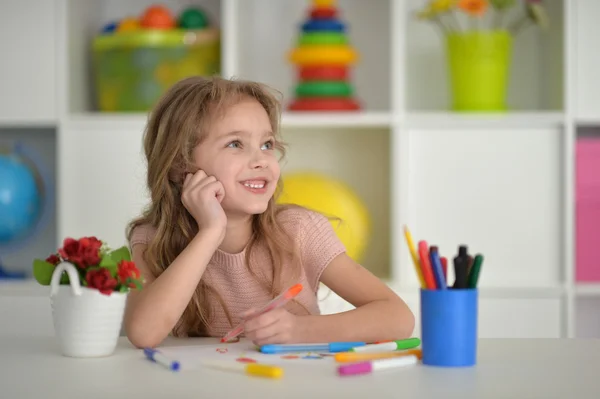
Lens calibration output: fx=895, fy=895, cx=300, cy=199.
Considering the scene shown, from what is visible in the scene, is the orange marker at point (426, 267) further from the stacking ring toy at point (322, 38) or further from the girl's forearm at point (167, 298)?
the stacking ring toy at point (322, 38)

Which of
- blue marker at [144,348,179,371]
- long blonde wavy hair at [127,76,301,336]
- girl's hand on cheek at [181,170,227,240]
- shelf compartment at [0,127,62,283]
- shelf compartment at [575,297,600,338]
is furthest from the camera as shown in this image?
shelf compartment at [0,127,62,283]

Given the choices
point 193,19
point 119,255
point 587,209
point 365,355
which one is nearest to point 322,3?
point 193,19

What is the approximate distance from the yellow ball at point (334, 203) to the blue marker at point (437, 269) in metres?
1.48

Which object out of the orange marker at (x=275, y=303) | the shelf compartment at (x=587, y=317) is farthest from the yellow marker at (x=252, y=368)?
the shelf compartment at (x=587, y=317)

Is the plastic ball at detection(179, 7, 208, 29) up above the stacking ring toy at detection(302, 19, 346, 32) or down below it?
above

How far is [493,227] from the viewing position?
103 inches

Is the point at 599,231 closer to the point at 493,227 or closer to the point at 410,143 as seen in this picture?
the point at 493,227

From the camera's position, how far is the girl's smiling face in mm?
1495

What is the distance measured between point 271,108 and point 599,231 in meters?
1.35

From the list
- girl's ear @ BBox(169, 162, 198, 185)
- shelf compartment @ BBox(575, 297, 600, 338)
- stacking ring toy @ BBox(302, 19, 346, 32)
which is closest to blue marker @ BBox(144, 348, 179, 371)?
girl's ear @ BBox(169, 162, 198, 185)

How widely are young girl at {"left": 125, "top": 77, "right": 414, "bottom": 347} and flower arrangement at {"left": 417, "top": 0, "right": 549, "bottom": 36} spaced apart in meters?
1.13

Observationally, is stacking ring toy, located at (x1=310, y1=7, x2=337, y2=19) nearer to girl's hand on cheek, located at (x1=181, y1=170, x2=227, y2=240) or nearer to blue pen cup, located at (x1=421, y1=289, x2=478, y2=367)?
girl's hand on cheek, located at (x1=181, y1=170, x2=227, y2=240)

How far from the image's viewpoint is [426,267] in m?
1.04

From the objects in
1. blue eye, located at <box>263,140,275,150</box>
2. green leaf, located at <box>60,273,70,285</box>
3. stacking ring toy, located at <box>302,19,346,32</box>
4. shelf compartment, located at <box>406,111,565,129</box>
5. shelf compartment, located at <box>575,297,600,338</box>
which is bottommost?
shelf compartment, located at <box>575,297,600,338</box>
